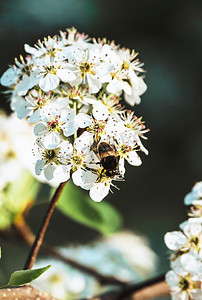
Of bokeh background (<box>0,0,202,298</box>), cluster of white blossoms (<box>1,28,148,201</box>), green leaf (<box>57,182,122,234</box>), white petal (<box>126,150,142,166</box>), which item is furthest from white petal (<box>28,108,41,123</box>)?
bokeh background (<box>0,0,202,298</box>)

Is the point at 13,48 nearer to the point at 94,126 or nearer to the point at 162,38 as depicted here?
the point at 162,38

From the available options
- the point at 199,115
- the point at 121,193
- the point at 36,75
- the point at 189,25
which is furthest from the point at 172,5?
the point at 36,75

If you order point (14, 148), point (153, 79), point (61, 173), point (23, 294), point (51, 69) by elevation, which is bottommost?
point (23, 294)

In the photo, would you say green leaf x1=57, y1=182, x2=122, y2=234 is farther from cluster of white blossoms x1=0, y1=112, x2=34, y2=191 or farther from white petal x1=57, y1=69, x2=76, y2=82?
white petal x1=57, y1=69, x2=76, y2=82

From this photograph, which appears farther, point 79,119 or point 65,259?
point 65,259

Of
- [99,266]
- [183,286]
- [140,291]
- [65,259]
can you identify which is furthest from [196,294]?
[99,266]

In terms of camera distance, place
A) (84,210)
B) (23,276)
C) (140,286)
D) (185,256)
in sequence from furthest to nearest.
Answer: (84,210), (140,286), (185,256), (23,276)

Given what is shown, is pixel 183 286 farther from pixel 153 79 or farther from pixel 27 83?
pixel 153 79

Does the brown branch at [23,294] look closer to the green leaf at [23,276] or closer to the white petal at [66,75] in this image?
the green leaf at [23,276]
